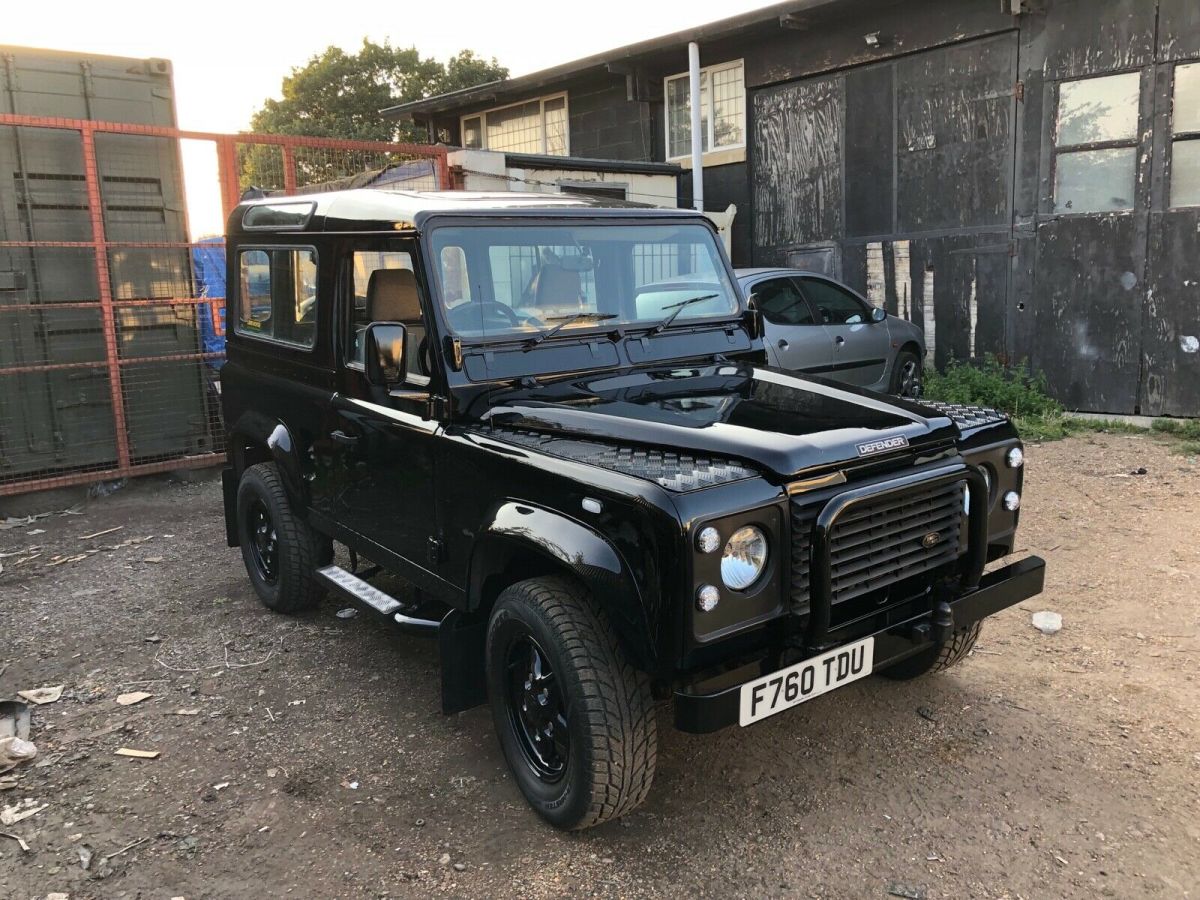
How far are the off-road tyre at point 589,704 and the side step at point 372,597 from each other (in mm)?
642

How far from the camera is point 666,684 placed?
2766 millimetres

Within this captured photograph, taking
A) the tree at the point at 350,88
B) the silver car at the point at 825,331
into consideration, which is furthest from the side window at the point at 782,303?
the tree at the point at 350,88

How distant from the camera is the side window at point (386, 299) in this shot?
363cm

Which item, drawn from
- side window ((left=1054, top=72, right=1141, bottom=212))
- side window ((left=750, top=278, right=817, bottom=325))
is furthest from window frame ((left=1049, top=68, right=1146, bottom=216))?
side window ((left=750, top=278, right=817, bottom=325))

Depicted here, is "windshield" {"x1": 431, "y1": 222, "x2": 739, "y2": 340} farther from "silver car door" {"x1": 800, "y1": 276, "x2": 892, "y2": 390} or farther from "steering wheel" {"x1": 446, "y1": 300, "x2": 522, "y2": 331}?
"silver car door" {"x1": 800, "y1": 276, "x2": 892, "y2": 390}

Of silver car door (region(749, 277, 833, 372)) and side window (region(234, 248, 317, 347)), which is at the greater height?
side window (region(234, 248, 317, 347))

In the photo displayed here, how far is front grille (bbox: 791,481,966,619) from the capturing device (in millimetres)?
2732

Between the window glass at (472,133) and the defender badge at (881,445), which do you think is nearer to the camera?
the defender badge at (881,445)

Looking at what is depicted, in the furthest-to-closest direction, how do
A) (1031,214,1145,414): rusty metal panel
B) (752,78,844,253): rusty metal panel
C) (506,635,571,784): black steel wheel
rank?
1. (752,78,844,253): rusty metal panel
2. (1031,214,1145,414): rusty metal panel
3. (506,635,571,784): black steel wheel

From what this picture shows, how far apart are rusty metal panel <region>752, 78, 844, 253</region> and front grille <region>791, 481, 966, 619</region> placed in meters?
9.03

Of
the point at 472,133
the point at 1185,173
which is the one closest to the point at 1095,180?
the point at 1185,173

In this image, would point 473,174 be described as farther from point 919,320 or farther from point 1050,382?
point 1050,382

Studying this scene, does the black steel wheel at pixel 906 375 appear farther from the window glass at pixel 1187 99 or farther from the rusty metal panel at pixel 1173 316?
the window glass at pixel 1187 99

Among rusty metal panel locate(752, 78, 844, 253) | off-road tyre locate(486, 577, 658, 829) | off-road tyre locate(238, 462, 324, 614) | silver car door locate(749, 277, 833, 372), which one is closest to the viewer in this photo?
off-road tyre locate(486, 577, 658, 829)
